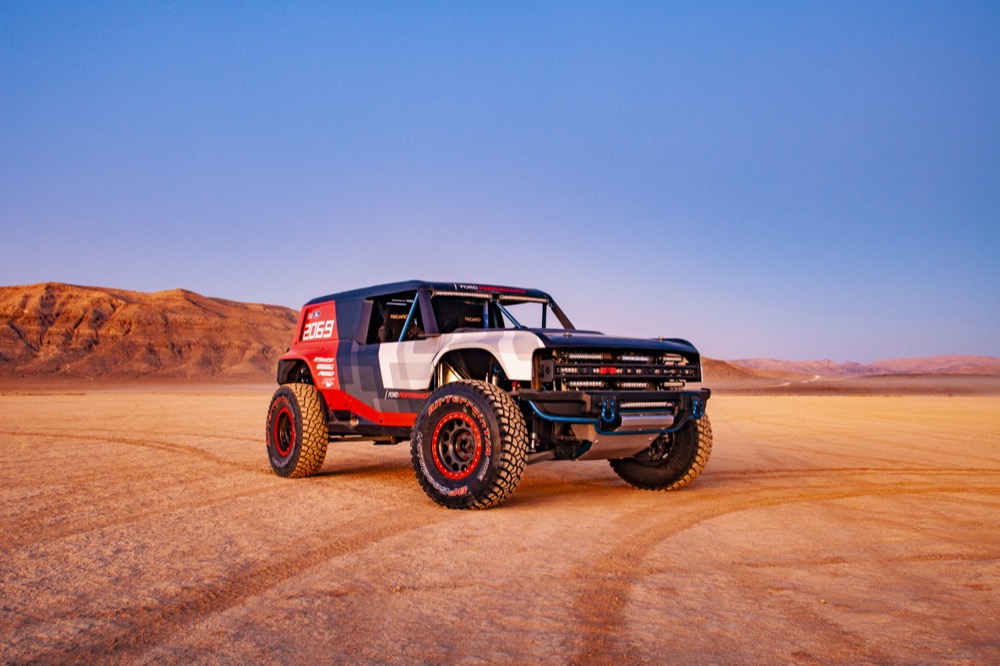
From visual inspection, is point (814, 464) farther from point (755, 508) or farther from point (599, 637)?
point (599, 637)

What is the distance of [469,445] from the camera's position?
23.1 feet

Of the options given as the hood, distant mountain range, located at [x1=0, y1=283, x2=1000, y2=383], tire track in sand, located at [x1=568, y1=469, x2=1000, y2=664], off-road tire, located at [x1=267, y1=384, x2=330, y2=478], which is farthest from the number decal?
distant mountain range, located at [x1=0, y1=283, x2=1000, y2=383]

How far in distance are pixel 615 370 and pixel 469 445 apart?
1.46m

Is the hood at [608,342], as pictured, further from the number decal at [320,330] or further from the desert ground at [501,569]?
the number decal at [320,330]

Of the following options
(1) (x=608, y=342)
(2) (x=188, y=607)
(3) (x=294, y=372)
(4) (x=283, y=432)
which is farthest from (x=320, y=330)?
(2) (x=188, y=607)

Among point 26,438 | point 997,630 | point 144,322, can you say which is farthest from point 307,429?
point 144,322

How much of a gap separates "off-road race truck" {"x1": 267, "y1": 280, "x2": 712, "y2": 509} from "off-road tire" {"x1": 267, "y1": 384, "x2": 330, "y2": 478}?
0.06ft

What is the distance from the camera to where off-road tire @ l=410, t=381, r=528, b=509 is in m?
6.61

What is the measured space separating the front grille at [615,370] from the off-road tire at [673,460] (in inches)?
22.2

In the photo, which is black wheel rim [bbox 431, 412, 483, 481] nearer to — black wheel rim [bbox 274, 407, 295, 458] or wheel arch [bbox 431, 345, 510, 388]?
wheel arch [bbox 431, 345, 510, 388]

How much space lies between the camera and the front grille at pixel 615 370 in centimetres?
683

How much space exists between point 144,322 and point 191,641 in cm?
11339

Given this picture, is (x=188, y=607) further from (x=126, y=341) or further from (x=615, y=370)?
(x=126, y=341)

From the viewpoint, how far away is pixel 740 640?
3.52 m
